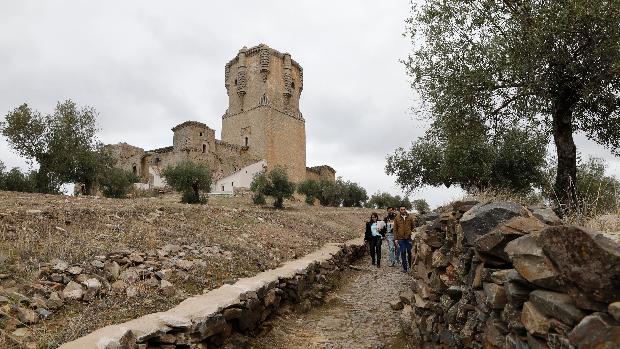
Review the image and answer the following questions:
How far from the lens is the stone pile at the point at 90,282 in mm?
5633

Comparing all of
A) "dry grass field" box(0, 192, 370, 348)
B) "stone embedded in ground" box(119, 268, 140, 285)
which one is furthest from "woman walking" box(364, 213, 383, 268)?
"stone embedded in ground" box(119, 268, 140, 285)

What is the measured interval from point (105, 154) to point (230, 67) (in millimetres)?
38044

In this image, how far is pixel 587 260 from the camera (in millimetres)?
2619

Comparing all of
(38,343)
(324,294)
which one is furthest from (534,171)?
(38,343)

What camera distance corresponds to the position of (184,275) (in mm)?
8406

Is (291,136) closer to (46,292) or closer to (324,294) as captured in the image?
(324,294)

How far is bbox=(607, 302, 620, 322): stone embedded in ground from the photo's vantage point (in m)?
2.29

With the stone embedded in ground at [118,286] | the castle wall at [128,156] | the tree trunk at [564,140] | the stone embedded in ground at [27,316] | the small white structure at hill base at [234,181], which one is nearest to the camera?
the stone embedded in ground at [27,316]

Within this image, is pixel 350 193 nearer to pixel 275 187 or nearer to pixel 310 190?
pixel 310 190

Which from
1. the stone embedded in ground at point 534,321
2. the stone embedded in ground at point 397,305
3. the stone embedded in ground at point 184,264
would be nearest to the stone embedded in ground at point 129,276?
the stone embedded in ground at point 184,264

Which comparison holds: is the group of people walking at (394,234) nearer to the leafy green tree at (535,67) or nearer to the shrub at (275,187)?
the leafy green tree at (535,67)

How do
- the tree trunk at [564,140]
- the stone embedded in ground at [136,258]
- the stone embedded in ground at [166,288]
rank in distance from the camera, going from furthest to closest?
the tree trunk at [564,140] → the stone embedded in ground at [136,258] → the stone embedded in ground at [166,288]

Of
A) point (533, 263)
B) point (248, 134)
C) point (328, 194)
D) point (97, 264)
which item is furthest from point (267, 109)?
point (533, 263)

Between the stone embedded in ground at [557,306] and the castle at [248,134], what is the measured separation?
5358cm
